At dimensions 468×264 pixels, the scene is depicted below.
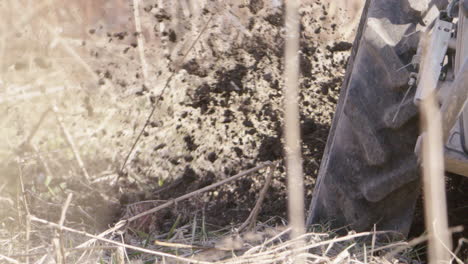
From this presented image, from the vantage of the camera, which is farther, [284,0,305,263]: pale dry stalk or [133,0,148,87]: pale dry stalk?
[133,0,148,87]: pale dry stalk

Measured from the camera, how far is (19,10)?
3.89 metres

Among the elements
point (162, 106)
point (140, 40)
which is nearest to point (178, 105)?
point (162, 106)

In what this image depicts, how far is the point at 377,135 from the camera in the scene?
2.42 metres

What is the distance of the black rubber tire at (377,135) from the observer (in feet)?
7.70

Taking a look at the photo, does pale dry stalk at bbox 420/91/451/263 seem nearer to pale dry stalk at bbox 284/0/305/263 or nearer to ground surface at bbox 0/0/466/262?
pale dry stalk at bbox 284/0/305/263

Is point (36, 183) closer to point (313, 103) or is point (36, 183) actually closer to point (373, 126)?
point (313, 103)

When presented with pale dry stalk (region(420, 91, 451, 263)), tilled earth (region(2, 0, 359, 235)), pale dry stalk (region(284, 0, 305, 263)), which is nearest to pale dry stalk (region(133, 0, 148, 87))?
tilled earth (region(2, 0, 359, 235))

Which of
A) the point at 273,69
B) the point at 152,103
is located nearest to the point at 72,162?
the point at 152,103

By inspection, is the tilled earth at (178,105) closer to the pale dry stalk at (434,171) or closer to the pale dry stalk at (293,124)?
the pale dry stalk at (293,124)

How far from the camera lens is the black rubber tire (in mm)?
2348

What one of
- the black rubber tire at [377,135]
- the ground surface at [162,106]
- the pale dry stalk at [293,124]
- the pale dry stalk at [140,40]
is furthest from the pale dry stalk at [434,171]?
the pale dry stalk at [140,40]

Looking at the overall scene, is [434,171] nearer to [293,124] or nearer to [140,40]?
[293,124]

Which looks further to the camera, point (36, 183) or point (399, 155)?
point (36, 183)

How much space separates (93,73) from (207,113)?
0.69 meters
